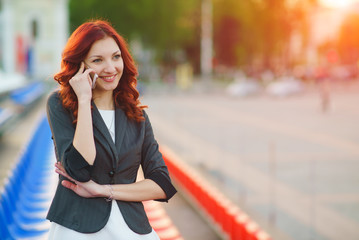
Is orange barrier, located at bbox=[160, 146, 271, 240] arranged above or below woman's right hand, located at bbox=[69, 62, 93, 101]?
below

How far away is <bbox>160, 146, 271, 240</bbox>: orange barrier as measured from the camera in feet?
16.3

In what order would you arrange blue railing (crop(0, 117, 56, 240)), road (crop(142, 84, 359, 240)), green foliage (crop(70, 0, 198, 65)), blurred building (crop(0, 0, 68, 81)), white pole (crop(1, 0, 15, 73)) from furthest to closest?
blurred building (crop(0, 0, 68, 81)), green foliage (crop(70, 0, 198, 65)), white pole (crop(1, 0, 15, 73)), road (crop(142, 84, 359, 240)), blue railing (crop(0, 117, 56, 240))

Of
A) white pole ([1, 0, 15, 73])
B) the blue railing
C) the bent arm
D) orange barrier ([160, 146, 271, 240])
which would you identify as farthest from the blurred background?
the blue railing

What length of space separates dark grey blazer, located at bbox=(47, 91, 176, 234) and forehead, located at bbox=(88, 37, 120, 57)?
22cm

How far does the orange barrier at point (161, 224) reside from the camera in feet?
16.3

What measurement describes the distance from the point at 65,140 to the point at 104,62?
0.37m

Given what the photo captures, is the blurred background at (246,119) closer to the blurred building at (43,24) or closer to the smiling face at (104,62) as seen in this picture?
Result: the blurred building at (43,24)

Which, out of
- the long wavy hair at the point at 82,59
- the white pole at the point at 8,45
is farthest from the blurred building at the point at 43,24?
the long wavy hair at the point at 82,59

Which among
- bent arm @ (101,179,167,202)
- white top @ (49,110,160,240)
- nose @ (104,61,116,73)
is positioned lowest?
white top @ (49,110,160,240)

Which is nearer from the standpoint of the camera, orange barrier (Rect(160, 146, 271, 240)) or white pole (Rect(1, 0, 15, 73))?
orange barrier (Rect(160, 146, 271, 240))

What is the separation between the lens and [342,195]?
10.1 m

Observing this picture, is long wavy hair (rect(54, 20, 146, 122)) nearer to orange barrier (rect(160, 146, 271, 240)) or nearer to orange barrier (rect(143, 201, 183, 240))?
orange barrier (rect(160, 146, 271, 240))

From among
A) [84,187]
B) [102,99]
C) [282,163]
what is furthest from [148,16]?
[84,187]

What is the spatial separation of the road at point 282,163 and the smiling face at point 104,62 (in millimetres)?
5497
